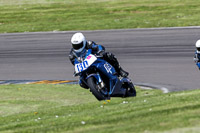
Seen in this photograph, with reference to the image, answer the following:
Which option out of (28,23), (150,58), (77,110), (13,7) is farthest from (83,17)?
(77,110)

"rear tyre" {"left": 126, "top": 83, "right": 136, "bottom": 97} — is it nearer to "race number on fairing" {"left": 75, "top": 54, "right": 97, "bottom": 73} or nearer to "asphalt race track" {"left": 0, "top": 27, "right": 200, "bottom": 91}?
"race number on fairing" {"left": 75, "top": 54, "right": 97, "bottom": 73}

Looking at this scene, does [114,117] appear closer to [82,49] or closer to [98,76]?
[98,76]

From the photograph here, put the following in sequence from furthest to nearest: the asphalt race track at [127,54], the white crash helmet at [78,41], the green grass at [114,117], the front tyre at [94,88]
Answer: the asphalt race track at [127,54] → the white crash helmet at [78,41] → the front tyre at [94,88] → the green grass at [114,117]

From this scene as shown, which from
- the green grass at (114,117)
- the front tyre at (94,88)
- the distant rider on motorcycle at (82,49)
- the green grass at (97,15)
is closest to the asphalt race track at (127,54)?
the green grass at (97,15)

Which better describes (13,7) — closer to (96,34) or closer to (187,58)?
(96,34)

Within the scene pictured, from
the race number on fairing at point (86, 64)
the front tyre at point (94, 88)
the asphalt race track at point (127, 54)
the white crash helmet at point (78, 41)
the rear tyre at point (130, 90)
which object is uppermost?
the white crash helmet at point (78, 41)

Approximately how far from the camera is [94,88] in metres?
9.80

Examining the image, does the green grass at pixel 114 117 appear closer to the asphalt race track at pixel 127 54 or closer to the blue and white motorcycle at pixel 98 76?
the blue and white motorcycle at pixel 98 76

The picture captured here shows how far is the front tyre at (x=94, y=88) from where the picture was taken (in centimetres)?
981

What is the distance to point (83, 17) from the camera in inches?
1143

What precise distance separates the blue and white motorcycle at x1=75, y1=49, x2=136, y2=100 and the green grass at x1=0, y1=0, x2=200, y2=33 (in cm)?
1388

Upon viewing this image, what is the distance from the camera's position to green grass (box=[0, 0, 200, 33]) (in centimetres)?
2545

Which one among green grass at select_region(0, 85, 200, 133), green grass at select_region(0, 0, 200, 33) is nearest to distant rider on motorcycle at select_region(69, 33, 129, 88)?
green grass at select_region(0, 85, 200, 133)

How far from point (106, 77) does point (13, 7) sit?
1093 inches
